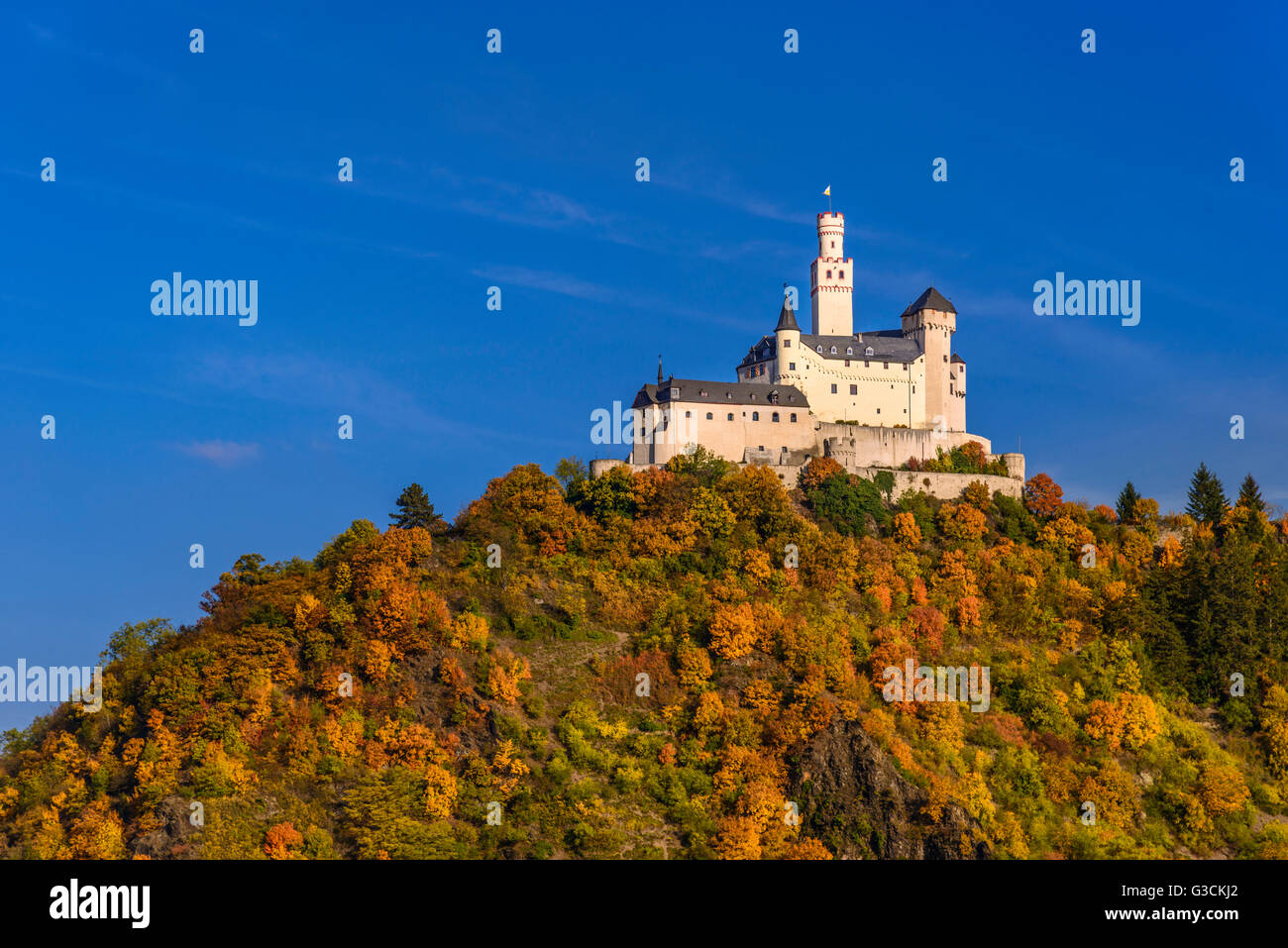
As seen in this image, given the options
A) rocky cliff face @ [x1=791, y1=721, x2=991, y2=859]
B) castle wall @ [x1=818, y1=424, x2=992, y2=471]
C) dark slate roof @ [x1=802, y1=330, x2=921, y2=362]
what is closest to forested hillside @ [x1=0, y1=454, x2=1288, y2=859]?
rocky cliff face @ [x1=791, y1=721, x2=991, y2=859]

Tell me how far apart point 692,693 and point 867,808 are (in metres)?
10.0

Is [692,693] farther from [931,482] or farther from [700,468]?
[931,482]

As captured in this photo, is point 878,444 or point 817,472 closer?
point 817,472

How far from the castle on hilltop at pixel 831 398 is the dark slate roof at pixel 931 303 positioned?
0.09 meters

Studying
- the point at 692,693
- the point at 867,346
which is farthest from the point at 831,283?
the point at 692,693

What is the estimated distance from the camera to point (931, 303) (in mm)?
105875

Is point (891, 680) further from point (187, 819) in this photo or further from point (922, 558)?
point (187, 819)

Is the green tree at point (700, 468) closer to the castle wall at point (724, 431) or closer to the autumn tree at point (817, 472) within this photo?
the castle wall at point (724, 431)

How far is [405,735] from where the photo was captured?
7638cm

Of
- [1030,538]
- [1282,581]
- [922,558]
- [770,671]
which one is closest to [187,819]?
[770,671]

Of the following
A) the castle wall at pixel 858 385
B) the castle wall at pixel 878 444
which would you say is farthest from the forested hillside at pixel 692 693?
the castle wall at pixel 858 385

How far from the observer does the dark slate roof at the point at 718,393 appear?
9619 centimetres

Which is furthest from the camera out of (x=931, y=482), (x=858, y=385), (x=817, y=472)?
(x=858, y=385)

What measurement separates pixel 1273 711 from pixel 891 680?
20.0 metres
